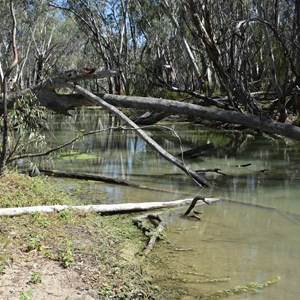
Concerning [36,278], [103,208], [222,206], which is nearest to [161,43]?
[222,206]

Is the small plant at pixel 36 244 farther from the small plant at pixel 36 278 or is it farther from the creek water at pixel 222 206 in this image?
the creek water at pixel 222 206

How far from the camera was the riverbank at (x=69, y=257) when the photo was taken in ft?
13.9

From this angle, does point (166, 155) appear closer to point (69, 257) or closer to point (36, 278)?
point (69, 257)

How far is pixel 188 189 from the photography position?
31.0ft

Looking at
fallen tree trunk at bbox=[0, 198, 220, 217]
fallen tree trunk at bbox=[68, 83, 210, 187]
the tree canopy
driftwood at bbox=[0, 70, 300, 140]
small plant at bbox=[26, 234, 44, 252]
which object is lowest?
small plant at bbox=[26, 234, 44, 252]

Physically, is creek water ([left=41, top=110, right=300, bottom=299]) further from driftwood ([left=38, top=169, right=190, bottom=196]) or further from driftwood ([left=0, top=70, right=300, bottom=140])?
driftwood ([left=0, top=70, right=300, bottom=140])

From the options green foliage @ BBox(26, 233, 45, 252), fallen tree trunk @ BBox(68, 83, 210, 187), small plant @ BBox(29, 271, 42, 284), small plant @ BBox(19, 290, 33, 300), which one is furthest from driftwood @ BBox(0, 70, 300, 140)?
small plant @ BBox(19, 290, 33, 300)

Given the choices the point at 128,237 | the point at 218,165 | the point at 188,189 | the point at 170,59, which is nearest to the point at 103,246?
the point at 128,237

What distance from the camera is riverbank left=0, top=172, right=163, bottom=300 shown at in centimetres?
423

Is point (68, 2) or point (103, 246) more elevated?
point (68, 2)

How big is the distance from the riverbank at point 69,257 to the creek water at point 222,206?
15.8 inches

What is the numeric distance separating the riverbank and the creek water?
40cm

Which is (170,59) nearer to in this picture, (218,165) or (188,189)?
(218,165)

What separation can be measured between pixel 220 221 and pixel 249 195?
210 cm
